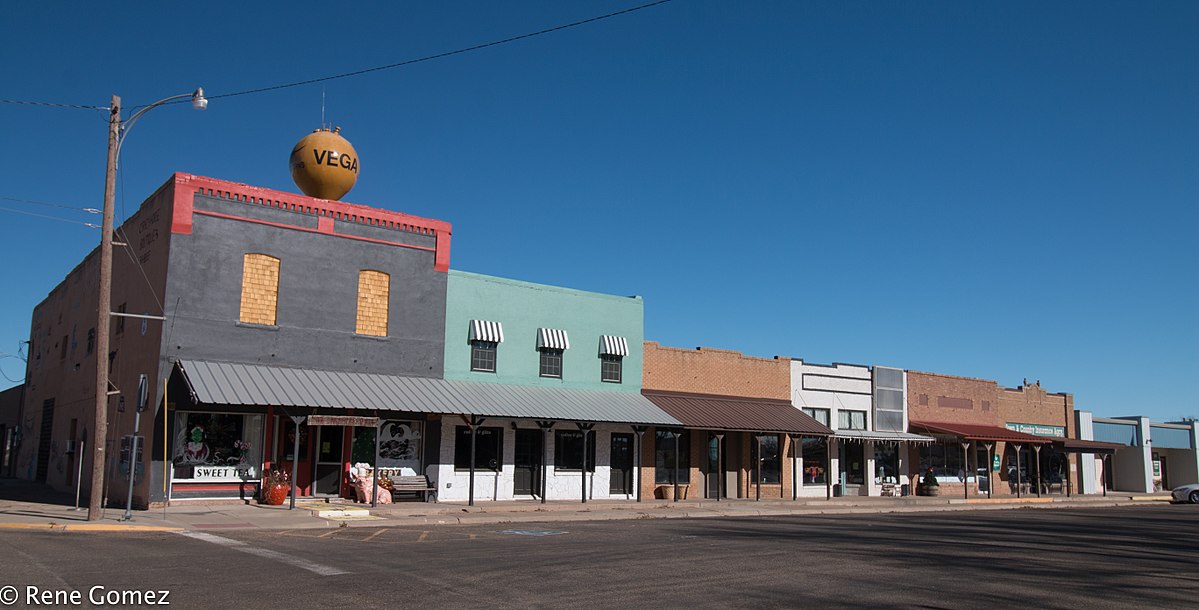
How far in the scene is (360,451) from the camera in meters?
25.4

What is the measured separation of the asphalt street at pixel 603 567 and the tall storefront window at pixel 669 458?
10.9 m

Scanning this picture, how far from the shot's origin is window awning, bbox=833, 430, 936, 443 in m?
36.1

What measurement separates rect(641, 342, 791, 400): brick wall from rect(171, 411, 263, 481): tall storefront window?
42.4 ft

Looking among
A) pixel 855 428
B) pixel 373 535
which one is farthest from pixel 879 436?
pixel 373 535

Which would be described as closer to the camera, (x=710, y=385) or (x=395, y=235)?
(x=395, y=235)

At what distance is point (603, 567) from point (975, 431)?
32339 millimetres

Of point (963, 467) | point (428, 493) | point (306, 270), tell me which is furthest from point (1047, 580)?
point (963, 467)

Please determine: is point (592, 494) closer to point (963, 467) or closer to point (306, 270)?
point (306, 270)

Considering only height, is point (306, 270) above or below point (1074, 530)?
above

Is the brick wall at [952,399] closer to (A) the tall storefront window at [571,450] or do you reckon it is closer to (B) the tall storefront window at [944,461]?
(B) the tall storefront window at [944,461]

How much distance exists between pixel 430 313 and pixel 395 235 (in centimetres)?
242

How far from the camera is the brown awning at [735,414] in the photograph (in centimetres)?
3055

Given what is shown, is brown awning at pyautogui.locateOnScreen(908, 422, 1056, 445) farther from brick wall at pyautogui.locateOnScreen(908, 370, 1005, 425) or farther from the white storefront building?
the white storefront building

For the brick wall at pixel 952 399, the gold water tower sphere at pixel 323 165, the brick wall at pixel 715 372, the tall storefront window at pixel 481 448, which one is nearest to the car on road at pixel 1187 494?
the brick wall at pixel 952 399
